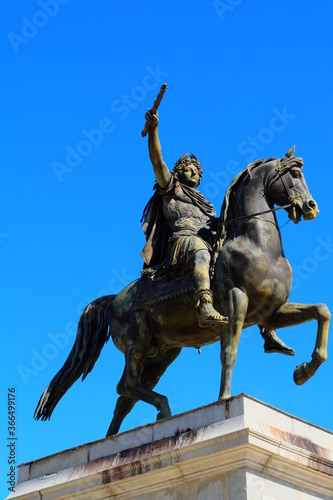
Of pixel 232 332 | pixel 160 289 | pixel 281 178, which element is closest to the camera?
pixel 232 332

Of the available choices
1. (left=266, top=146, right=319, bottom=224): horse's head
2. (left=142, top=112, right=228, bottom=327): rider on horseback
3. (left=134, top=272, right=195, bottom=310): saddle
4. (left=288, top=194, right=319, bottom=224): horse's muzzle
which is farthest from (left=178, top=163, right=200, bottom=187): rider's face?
(left=288, top=194, right=319, bottom=224): horse's muzzle

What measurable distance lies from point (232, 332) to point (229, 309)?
1.07ft

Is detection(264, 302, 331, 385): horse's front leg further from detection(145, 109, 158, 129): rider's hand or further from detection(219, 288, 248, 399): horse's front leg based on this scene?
detection(145, 109, 158, 129): rider's hand

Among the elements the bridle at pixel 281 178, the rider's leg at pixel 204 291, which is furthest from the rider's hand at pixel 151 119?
the rider's leg at pixel 204 291

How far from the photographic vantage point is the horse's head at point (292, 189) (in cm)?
1463

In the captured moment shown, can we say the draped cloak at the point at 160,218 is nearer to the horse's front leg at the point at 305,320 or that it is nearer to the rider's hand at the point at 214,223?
the rider's hand at the point at 214,223

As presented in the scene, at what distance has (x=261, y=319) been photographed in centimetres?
1476

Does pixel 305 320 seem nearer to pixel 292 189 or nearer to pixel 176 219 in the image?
pixel 292 189

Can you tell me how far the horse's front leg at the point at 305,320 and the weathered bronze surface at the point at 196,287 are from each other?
0.04 feet

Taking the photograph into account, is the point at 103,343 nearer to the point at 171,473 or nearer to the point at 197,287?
the point at 197,287

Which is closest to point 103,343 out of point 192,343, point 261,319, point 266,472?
point 192,343

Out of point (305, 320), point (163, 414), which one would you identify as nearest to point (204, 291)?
point (305, 320)

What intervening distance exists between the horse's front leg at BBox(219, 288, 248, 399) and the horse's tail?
7.96ft

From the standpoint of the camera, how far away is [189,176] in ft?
52.7
